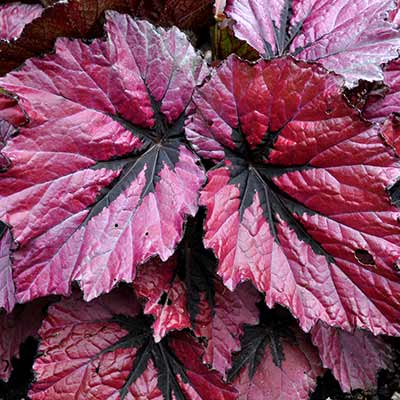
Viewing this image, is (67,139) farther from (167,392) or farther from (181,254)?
(167,392)

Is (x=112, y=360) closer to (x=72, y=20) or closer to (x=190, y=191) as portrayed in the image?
(x=190, y=191)

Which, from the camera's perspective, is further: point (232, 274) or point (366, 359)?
point (366, 359)

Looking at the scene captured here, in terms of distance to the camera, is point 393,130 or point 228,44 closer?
point 393,130

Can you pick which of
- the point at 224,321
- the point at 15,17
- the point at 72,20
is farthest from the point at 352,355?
the point at 15,17

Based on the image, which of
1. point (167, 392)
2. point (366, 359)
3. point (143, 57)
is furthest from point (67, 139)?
point (366, 359)

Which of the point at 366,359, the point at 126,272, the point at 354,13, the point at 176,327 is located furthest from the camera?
the point at 366,359

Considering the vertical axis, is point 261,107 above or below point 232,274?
above
